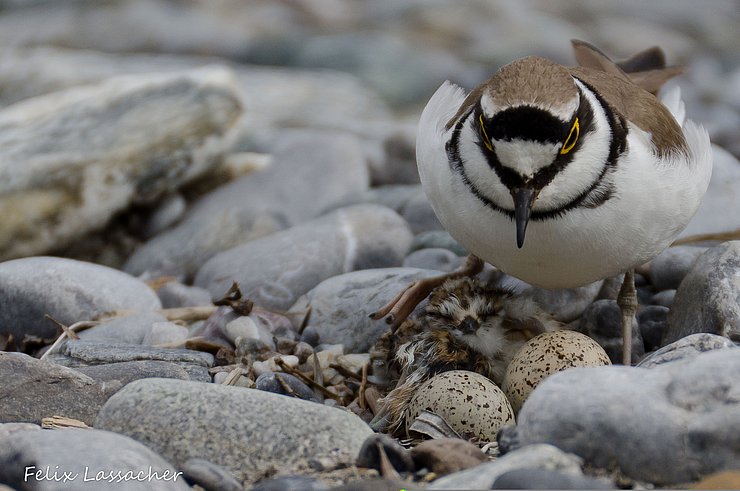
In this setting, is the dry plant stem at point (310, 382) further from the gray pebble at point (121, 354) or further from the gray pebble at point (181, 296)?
the gray pebble at point (181, 296)

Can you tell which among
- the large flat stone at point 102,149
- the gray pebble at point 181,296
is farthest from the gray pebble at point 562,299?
the large flat stone at point 102,149

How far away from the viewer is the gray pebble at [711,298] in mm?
4332

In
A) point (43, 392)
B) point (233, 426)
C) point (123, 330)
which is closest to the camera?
point (233, 426)

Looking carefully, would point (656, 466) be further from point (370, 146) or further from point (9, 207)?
point (370, 146)

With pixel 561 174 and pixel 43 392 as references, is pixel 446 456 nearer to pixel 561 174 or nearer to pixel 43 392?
pixel 561 174

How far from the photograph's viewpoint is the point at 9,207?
640 centimetres

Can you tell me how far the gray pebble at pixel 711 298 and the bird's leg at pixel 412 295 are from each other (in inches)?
41.7

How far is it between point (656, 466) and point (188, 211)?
4.82 m

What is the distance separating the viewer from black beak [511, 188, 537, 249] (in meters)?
3.73

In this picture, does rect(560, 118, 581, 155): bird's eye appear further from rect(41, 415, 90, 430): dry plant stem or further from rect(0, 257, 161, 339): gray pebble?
rect(0, 257, 161, 339): gray pebble

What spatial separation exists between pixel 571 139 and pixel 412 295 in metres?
1.48

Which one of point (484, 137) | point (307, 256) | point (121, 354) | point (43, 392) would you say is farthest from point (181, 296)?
point (484, 137)

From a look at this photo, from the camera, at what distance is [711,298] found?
4.42 metres

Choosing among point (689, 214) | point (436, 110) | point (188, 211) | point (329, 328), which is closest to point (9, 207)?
point (188, 211)
